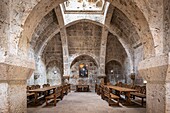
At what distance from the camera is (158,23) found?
3438 millimetres

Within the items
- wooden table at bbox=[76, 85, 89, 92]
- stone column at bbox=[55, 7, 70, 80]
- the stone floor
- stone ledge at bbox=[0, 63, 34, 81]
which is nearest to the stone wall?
stone column at bbox=[55, 7, 70, 80]

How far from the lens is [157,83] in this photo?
3363mm

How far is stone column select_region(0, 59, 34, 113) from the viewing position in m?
3.08

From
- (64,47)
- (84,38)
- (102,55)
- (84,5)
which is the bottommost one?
(102,55)

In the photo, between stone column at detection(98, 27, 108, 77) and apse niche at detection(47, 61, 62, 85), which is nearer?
stone column at detection(98, 27, 108, 77)

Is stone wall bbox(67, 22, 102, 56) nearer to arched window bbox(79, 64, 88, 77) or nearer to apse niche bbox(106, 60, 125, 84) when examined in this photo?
arched window bbox(79, 64, 88, 77)

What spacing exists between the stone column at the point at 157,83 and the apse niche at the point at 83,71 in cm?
1053

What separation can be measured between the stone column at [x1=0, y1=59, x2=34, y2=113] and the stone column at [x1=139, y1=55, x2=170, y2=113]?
96.5 inches

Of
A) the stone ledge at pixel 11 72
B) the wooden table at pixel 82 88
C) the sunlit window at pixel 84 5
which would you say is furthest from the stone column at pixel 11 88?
the wooden table at pixel 82 88

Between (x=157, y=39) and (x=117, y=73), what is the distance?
1110 centimetres

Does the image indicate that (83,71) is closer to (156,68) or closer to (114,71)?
(114,71)

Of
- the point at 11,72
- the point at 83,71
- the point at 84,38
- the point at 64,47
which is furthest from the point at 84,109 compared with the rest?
the point at 83,71

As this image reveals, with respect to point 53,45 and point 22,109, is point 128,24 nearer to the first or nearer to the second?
point 53,45

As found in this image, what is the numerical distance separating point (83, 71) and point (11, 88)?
36.6 ft
